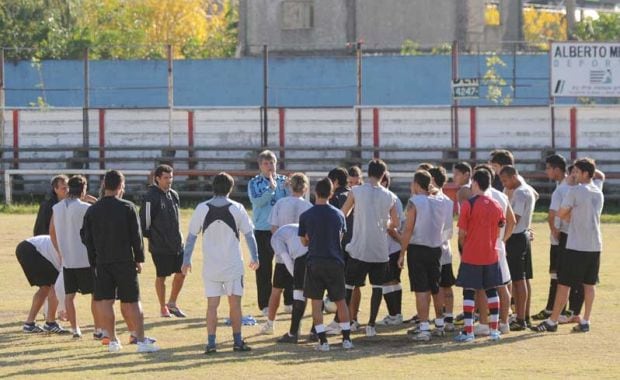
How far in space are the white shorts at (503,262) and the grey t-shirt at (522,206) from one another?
707mm

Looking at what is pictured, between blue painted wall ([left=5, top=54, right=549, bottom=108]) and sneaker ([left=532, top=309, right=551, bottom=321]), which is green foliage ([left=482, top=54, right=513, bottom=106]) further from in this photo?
sneaker ([left=532, top=309, right=551, bottom=321])

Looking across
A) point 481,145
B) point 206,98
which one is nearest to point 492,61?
point 481,145

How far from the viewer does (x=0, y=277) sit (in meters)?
22.0

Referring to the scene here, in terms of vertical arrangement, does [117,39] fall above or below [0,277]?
above

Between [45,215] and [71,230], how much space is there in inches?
54.6

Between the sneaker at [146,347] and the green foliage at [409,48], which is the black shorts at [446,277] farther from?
the green foliage at [409,48]

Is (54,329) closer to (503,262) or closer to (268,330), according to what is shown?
(268,330)

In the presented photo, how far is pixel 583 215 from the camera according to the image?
15.9m

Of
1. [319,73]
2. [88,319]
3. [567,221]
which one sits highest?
[319,73]

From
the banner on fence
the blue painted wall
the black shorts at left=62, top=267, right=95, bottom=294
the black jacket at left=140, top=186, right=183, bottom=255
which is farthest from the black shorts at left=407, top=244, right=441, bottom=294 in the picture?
the blue painted wall

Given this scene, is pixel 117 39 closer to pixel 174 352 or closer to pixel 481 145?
pixel 481 145

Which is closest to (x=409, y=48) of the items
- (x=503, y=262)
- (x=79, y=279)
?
(x=503, y=262)

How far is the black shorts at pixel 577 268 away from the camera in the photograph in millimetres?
15883

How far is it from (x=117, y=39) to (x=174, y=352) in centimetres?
4856
